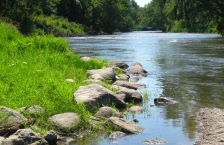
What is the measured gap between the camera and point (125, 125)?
253 inches

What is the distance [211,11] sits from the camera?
131 ft

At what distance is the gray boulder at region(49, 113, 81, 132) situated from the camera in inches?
244

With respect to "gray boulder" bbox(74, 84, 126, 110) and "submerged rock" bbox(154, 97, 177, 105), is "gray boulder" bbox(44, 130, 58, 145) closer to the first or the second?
"gray boulder" bbox(74, 84, 126, 110)

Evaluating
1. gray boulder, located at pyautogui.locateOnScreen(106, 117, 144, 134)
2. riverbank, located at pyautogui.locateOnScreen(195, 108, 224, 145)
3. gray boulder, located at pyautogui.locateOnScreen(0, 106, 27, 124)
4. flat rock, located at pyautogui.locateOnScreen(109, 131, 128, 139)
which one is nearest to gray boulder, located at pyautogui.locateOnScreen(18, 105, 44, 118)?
gray boulder, located at pyautogui.locateOnScreen(0, 106, 27, 124)

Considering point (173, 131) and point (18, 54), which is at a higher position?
point (18, 54)

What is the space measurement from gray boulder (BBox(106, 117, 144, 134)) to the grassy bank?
47 centimetres

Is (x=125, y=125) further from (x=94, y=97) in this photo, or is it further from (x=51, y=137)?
(x=51, y=137)

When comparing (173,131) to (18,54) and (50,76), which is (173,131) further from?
(18,54)

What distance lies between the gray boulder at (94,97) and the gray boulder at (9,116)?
1.38m

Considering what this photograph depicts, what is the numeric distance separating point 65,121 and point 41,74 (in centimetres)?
329

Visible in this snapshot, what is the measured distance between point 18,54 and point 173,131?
6.59 meters

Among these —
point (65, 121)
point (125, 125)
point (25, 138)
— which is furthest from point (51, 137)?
point (125, 125)

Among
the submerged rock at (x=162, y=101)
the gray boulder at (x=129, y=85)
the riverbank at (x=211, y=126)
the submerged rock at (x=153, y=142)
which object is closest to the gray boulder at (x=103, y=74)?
the gray boulder at (x=129, y=85)

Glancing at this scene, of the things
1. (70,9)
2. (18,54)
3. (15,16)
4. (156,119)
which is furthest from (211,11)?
(156,119)
